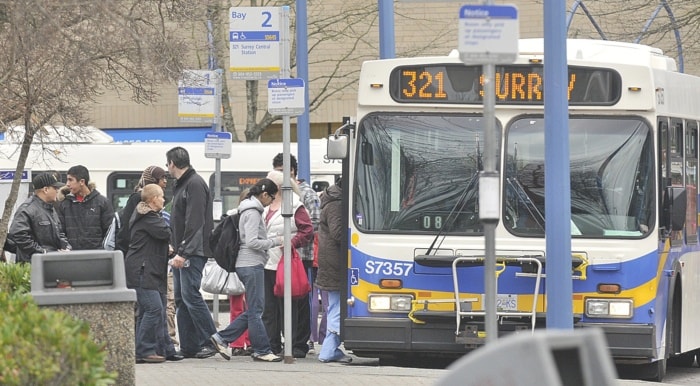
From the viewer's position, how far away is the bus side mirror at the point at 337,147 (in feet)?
40.6

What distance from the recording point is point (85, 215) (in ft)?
48.4

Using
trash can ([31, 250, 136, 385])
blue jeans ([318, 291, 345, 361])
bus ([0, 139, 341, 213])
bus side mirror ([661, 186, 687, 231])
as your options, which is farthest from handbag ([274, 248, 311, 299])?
bus ([0, 139, 341, 213])

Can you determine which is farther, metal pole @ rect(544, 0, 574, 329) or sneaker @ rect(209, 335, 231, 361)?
sneaker @ rect(209, 335, 231, 361)

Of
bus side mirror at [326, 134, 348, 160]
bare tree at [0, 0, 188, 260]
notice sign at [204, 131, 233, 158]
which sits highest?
bare tree at [0, 0, 188, 260]

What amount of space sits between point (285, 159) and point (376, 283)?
4.51ft

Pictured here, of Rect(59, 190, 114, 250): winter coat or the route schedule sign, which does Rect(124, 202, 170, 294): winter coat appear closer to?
the route schedule sign

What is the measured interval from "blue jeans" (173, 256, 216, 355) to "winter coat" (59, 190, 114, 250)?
1.16m

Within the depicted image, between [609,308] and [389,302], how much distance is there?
1.79m

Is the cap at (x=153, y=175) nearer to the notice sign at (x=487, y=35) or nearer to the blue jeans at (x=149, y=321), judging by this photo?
the blue jeans at (x=149, y=321)

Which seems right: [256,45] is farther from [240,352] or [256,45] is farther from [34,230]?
[240,352]

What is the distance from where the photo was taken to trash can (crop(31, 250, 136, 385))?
908 cm

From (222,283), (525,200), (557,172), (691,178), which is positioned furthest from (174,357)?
(691,178)

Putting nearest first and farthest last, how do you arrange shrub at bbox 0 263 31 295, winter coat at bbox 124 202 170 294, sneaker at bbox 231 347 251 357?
shrub at bbox 0 263 31 295, winter coat at bbox 124 202 170 294, sneaker at bbox 231 347 251 357

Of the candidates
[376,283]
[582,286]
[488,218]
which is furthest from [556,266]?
[488,218]
